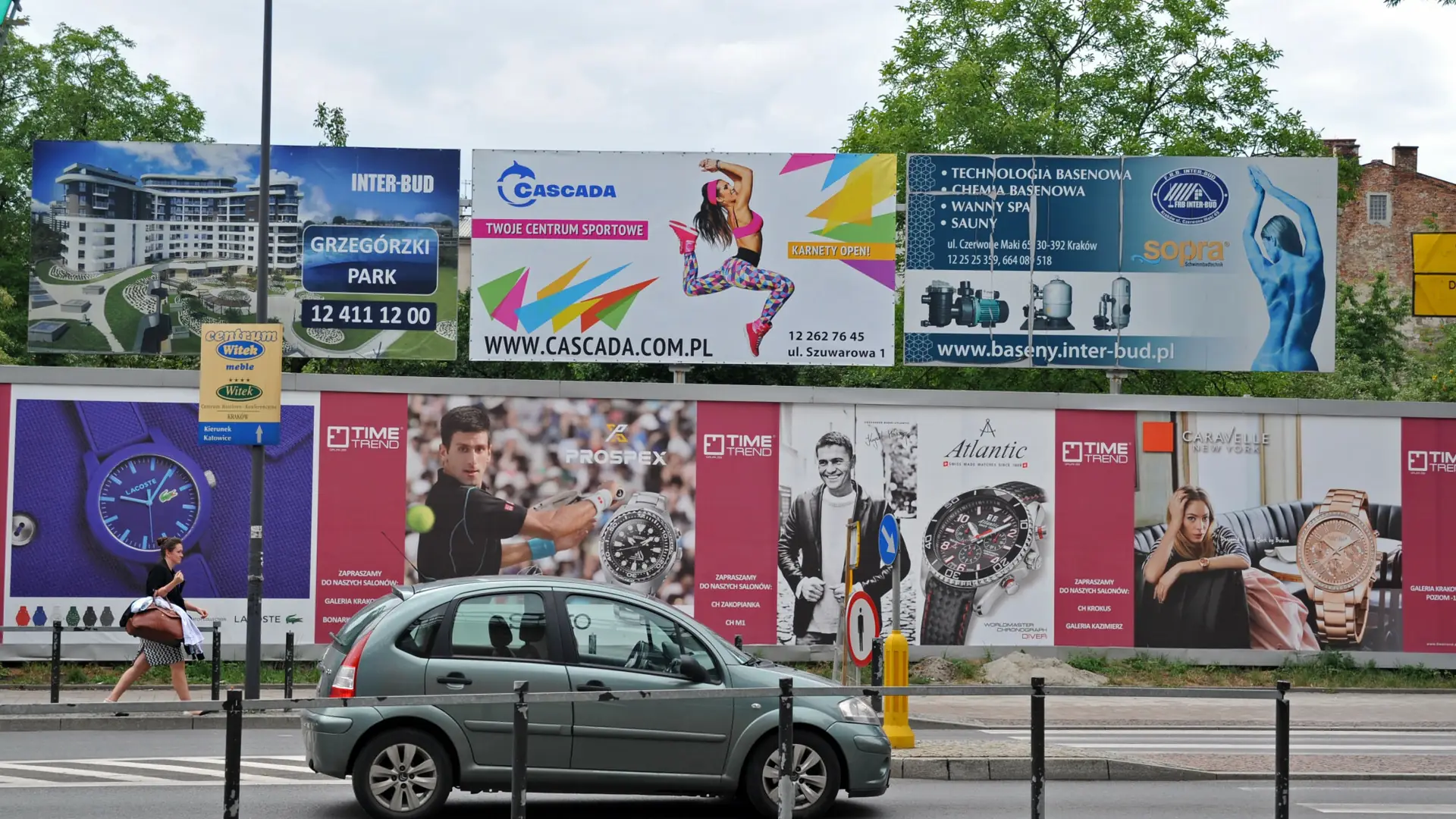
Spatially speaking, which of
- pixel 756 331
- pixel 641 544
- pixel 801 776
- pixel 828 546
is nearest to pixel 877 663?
pixel 801 776

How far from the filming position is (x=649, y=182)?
2300 cm

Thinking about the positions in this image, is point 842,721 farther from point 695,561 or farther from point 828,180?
point 828,180

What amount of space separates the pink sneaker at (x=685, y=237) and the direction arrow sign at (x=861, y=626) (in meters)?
9.47

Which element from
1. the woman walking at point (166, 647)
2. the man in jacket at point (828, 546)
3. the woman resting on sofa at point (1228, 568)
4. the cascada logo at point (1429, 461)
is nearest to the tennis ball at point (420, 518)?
the woman walking at point (166, 647)

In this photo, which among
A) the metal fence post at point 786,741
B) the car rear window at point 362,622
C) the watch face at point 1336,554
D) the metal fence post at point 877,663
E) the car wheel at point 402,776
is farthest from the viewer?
the watch face at point 1336,554

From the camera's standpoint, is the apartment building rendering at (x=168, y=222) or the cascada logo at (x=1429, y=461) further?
the apartment building rendering at (x=168, y=222)

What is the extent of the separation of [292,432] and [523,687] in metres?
13.3

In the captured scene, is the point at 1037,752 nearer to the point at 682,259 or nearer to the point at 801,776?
the point at 801,776

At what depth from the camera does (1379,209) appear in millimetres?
62250

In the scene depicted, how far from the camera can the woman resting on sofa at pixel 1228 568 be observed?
21531 mm

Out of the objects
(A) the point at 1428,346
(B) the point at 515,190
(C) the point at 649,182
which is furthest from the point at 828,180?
(A) the point at 1428,346

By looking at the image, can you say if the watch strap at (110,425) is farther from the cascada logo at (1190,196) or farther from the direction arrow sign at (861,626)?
the cascada logo at (1190,196)

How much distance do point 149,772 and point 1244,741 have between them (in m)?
10.9

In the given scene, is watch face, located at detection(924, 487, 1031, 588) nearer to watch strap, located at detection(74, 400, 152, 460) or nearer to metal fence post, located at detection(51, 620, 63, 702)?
watch strap, located at detection(74, 400, 152, 460)
